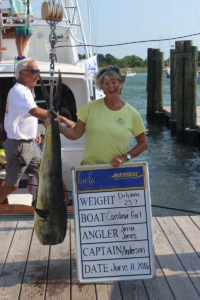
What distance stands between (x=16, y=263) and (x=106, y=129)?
4.22 ft

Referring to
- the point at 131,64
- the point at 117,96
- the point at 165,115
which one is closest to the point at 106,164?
the point at 117,96

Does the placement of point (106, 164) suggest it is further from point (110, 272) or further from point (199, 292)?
point (199, 292)

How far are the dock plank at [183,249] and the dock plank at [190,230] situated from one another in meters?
0.04

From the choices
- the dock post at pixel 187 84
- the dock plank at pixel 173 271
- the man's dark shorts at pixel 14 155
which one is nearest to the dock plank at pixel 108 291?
the dock plank at pixel 173 271

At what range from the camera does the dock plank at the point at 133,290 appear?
284cm

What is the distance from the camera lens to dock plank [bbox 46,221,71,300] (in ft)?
9.50

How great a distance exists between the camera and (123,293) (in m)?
2.88

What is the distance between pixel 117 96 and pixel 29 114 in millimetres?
1062

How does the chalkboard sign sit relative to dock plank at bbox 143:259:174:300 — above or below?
above

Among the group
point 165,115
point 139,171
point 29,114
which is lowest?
point 165,115

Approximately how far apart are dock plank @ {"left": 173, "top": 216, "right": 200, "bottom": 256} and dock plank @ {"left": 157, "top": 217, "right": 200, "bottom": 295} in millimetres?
38

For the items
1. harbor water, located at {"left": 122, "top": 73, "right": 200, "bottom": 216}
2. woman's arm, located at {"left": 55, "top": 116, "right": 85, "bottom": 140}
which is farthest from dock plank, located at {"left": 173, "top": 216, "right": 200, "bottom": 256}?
harbor water, located at {"left": 122, "top": 73, "right": 200, "bottom": 216}

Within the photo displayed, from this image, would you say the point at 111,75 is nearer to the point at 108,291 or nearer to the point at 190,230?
the point at 108,291

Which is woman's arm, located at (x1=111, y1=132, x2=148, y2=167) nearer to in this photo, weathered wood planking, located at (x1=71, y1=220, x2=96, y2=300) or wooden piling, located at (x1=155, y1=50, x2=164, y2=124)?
weathered wood planking, located at (x1=71, y1=220, x2=96, y2=300)
